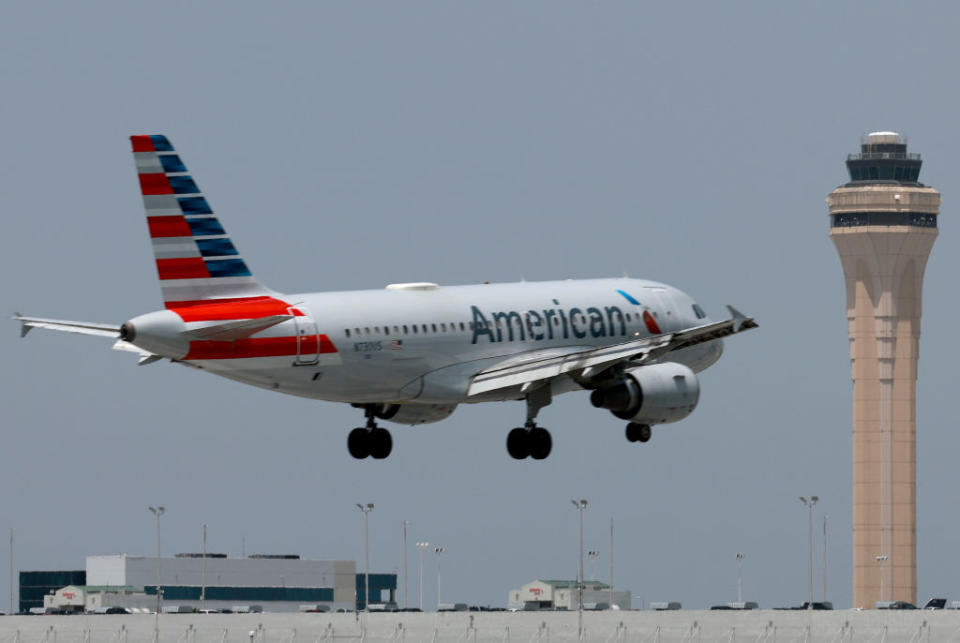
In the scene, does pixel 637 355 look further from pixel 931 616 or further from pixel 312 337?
pixel 931 616

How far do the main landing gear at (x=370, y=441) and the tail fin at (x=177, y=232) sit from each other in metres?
12.6

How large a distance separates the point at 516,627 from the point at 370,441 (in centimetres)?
5836

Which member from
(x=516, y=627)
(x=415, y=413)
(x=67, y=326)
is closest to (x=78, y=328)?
(x=67, y=326)

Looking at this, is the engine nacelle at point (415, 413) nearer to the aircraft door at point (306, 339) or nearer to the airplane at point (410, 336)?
the airplane at point (410, 336)

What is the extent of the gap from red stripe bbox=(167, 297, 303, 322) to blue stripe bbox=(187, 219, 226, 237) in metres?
2.40

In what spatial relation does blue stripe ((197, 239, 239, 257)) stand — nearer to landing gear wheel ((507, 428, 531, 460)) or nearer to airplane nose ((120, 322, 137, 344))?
airplane nose ((120, 322, 137, 344))

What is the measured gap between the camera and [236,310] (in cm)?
8512

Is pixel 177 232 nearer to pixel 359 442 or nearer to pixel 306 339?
pixel 306 339

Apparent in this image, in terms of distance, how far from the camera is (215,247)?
85.9 m

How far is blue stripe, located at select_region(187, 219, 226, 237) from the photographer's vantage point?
8562 centimetres

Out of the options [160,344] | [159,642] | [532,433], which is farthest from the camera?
[159,642]

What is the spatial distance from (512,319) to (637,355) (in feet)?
18.0

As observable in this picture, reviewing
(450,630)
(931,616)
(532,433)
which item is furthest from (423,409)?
(931,616)

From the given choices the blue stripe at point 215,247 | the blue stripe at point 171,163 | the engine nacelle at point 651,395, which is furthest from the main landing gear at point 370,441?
the blue stripe at point 171,163
